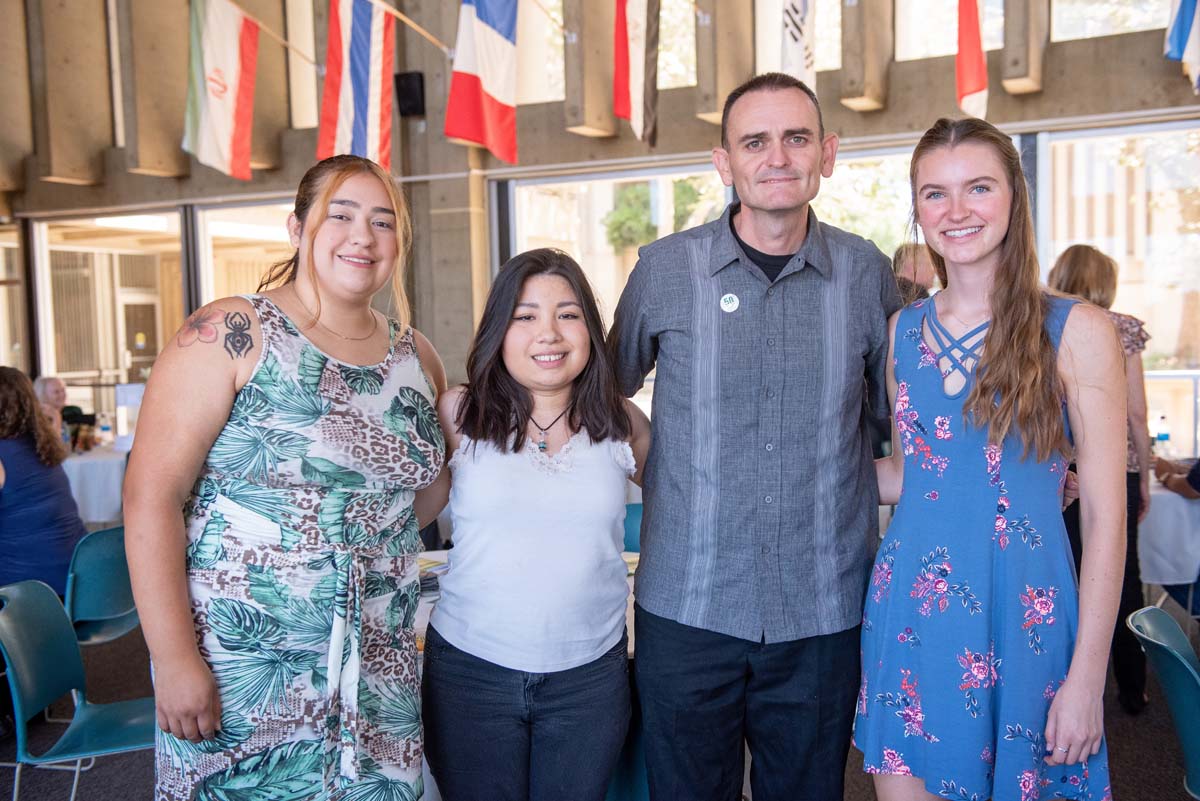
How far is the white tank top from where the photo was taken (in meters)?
2.02

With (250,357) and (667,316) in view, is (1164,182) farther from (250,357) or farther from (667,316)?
(250,357)

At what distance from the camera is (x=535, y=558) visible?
203cm

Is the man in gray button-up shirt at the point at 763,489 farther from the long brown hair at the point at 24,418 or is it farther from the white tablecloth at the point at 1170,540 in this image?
the long brown hair at the point at 24,418

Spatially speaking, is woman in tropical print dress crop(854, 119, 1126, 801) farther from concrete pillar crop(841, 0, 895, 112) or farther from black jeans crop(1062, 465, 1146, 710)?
concrete pillar crop(841, 0, 895, 112)

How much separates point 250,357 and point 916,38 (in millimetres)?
6452

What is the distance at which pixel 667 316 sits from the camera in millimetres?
2266

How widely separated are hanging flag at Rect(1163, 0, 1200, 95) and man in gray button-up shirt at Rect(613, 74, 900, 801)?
4.59m

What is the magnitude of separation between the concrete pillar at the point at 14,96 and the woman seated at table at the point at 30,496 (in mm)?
6147

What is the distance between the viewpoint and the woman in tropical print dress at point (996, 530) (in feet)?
6.07

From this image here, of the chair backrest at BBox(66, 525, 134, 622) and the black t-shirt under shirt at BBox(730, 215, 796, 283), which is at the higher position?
the black t-shirt under shirt at BBox(730, 215, 796, 283)

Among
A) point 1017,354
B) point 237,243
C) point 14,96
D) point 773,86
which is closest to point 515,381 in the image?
point 773,86

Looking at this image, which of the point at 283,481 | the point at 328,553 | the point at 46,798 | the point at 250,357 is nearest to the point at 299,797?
the point at 328,553

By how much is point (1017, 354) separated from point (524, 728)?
1171 mm

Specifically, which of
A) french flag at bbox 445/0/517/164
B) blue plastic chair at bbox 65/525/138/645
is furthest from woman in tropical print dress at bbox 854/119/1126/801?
french flag at bbox 445/0/517/164
